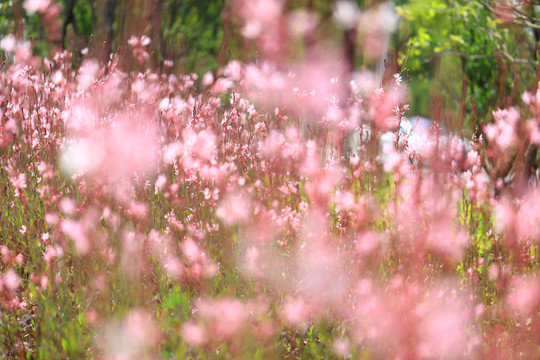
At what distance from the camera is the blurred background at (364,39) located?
2.65 meters

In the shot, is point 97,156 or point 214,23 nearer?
point 97,156

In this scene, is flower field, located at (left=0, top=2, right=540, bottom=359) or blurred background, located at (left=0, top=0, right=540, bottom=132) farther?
blurred background, located at (left=0, top=0, right=540, bottom=132)

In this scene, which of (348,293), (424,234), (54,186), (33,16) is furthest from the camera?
(33,16)

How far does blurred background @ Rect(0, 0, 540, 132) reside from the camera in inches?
104

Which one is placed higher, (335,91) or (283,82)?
(283,82)

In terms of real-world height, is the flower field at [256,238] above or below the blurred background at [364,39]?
below

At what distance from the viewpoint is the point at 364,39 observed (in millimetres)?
3057

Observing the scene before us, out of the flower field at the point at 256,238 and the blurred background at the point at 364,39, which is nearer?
the flower field at the point at 256,238

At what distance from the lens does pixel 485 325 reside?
8.00ft

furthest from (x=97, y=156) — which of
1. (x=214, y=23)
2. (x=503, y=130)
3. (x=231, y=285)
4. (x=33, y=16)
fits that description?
(x=214, y=23)

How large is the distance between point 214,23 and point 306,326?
10.4 meters

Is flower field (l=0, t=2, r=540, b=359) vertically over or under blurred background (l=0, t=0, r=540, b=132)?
under

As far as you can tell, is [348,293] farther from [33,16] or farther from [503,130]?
[33,16]

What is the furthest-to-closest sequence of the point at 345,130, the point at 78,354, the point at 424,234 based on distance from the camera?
the point at 345,130 → the point at 424,234 → the point at 78,354
